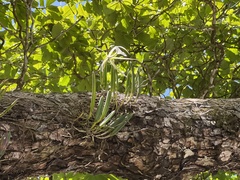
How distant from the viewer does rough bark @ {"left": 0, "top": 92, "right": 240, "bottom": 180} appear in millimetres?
842

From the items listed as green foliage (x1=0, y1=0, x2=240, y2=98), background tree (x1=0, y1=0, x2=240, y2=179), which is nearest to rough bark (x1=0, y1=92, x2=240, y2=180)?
background tree (x1=0, y1=0, x2=240, y2=179)

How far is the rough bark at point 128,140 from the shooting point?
84 centimetres

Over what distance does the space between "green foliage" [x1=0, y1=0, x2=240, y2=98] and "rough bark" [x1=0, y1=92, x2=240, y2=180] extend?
0.53 meters

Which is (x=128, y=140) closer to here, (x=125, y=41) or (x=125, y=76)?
(x=125, y=76)

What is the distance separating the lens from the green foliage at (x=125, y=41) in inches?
61.4

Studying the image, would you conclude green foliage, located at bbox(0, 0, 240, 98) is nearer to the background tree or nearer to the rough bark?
the background tree

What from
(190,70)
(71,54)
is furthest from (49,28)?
(190,70)

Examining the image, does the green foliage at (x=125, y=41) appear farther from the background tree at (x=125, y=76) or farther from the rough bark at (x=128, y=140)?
the rough bark at (x=128, y=140)

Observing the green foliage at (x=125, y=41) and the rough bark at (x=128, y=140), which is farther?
the green foliage at (x=125, y=41)

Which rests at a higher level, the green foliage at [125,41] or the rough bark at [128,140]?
the green foliage at [125,41]

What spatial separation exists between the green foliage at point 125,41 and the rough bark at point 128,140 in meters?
0.53

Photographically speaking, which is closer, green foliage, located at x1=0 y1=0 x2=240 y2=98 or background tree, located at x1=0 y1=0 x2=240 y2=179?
background tree, located at x1=0 y1=0 x2=240 y2=179

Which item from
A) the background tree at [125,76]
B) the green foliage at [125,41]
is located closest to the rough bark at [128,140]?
the background tree at [125,76]

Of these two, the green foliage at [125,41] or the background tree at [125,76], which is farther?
the green foliage at [125,41]
